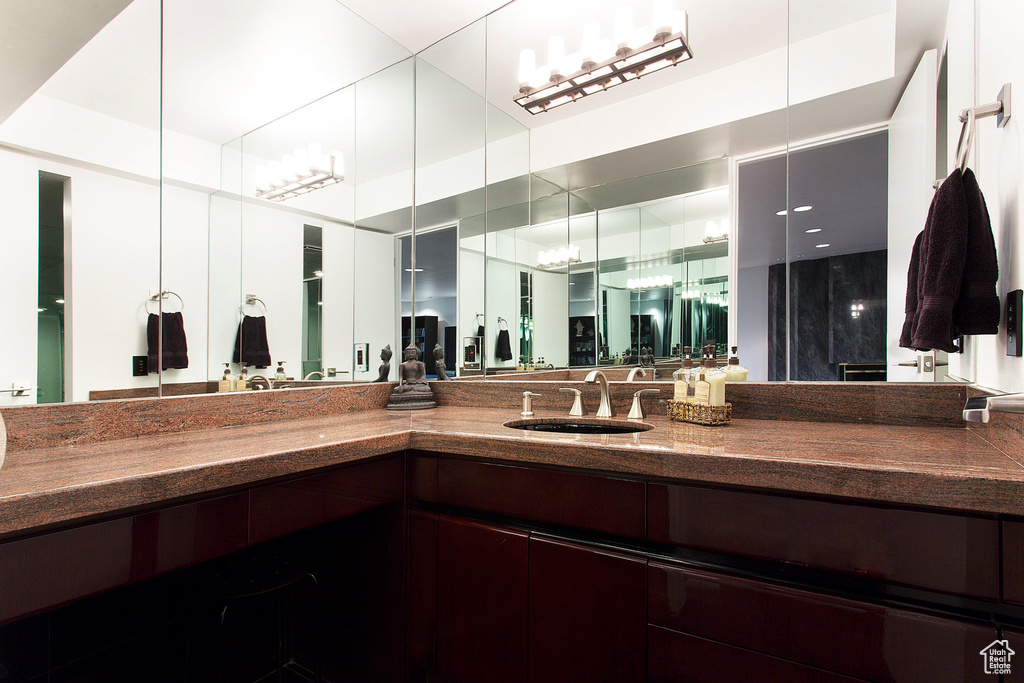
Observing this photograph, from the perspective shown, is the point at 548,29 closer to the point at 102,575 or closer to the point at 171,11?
the point at 171,11

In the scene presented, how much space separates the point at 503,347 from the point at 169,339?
1.28 m

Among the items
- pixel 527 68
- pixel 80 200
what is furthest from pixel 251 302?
pixel 527 68

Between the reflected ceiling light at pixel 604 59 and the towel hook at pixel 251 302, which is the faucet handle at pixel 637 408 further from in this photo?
the towel hook at pixel 251 302

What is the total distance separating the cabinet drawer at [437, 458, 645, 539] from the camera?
41.0 inches

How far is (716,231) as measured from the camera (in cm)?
158

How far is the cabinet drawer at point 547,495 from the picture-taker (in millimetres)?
1041

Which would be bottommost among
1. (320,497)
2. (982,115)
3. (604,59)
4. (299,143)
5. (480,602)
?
(480,602)

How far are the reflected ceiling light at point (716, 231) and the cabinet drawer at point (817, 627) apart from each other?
3.62 feet

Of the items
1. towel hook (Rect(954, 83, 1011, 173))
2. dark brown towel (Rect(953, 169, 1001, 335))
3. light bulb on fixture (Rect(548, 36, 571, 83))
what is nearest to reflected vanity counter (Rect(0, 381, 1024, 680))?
dark brown towel (Rect(953, 169, 1001, 335))

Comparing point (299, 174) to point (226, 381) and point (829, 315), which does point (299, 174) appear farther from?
point (829, 315)

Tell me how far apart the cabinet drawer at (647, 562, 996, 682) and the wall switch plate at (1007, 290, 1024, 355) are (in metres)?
0.59

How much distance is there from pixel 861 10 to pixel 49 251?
8.16 ft

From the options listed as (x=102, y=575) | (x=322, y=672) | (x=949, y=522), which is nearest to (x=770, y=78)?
(x=949, y=522)

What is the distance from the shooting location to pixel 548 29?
78.7 inches
